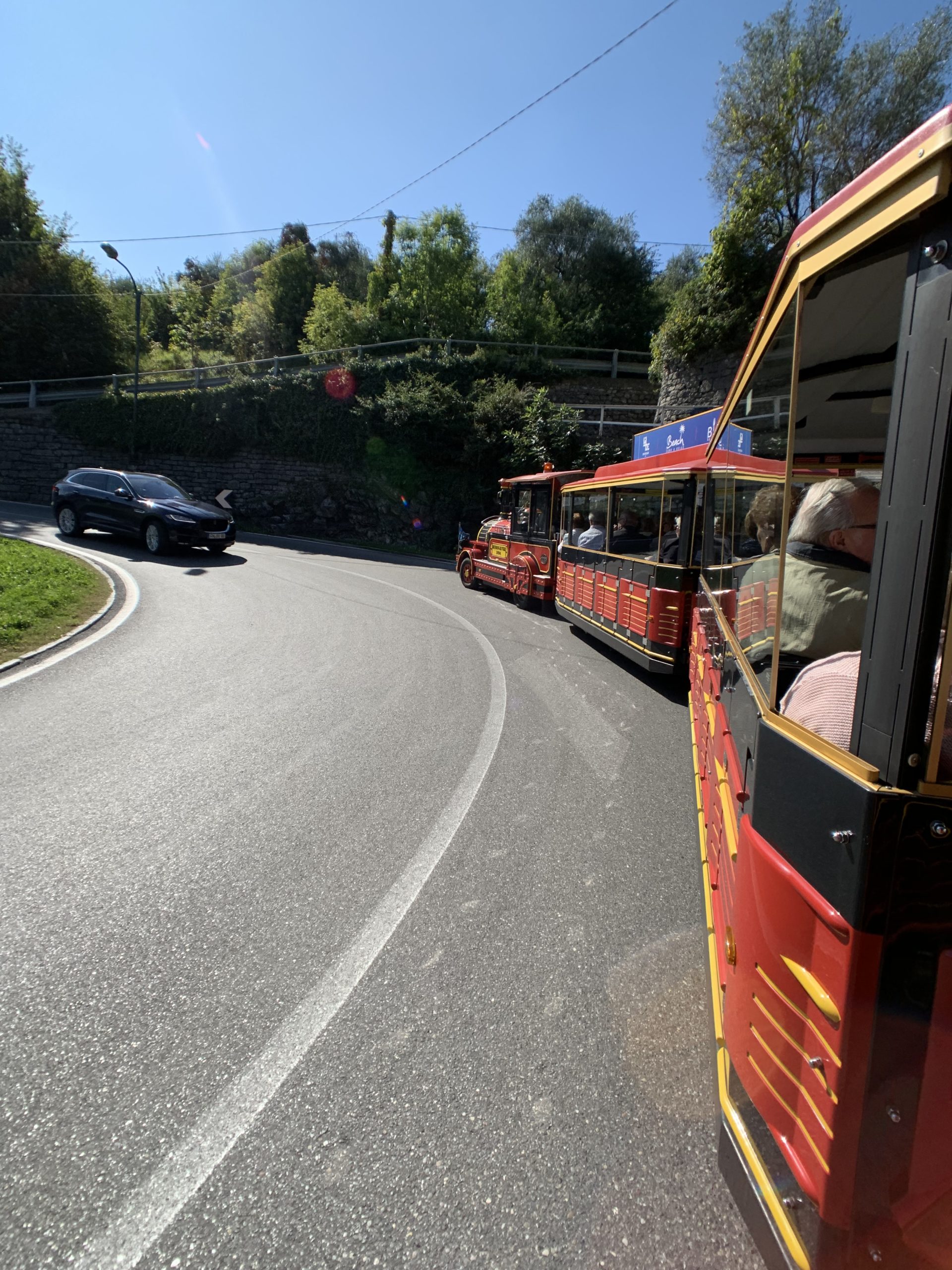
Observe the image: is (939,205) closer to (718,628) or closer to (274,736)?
(718,628)

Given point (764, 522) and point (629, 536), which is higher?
point (764, 522)

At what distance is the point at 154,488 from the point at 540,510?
9.39 m

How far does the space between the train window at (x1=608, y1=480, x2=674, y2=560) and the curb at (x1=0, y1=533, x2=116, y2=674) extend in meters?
6.56

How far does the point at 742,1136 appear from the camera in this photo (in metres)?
1.77

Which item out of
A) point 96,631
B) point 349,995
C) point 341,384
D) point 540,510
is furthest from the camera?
point 341,384

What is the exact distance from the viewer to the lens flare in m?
25.4

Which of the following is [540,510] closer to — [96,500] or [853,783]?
[96,500]

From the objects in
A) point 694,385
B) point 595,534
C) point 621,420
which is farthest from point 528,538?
point 621,420

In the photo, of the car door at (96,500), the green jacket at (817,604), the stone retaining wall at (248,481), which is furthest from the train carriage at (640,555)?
the stone retaining wall at (248,481)

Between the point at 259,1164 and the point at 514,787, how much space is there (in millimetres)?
2886

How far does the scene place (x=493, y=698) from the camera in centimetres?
662

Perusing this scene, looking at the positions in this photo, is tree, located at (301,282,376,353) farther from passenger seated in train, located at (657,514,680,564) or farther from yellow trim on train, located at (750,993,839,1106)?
yellow trim on train, located at (750,993,839,1106)

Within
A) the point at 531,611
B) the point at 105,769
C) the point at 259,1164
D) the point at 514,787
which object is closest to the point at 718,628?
the point at 514,787

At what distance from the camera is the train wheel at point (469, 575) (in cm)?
1444
